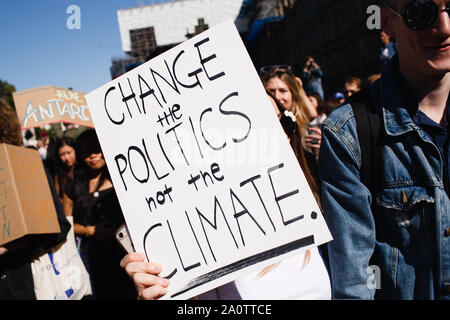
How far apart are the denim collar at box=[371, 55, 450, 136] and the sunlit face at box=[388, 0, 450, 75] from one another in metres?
0.08

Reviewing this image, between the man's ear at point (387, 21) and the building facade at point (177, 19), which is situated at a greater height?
the building facade at point (177, 19)

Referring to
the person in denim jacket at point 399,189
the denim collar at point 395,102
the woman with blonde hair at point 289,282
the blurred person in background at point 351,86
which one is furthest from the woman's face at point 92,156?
the blurred person in background at point 351,86

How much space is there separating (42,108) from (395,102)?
273 centimetres

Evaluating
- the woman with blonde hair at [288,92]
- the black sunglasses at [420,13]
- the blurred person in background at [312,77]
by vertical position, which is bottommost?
the black sunglasses at [420,13]

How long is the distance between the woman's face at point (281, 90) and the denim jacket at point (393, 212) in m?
1.48

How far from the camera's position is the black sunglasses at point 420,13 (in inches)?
42.5

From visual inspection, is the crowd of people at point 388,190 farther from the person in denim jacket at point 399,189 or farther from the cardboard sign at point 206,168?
the cardboard sign at point 206,168

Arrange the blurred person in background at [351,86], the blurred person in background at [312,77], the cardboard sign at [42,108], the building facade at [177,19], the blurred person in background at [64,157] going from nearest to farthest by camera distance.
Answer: the building facade at [177,19] < the cardboard sign at [42,108] < the blurred person in background at [64,157] < the blurred person in background at [351,86] < the blurred person in background at [312,77]

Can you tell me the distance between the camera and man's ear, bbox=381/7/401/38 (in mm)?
1203

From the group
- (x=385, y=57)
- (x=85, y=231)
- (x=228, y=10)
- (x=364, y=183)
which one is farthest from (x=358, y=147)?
(x=385, y=57)

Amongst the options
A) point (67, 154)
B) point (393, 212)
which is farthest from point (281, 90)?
point (67, 154)

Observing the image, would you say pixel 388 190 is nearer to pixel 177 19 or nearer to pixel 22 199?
pixel 22 199

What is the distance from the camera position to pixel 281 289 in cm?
124
